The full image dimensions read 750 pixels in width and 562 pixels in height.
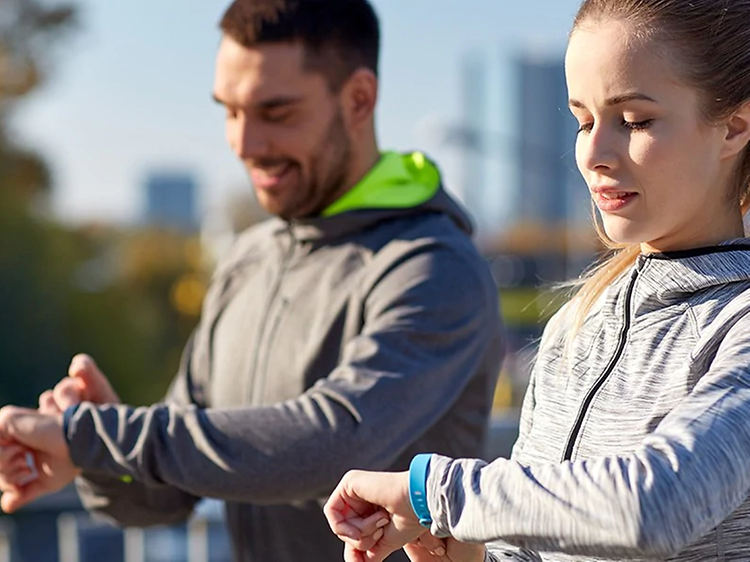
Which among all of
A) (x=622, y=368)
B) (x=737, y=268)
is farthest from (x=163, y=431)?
(x=737, y=268)

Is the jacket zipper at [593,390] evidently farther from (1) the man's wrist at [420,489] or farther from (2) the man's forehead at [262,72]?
(2) the man's forehead at [262,72]

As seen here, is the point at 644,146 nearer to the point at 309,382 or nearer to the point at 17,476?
the point at 309,382

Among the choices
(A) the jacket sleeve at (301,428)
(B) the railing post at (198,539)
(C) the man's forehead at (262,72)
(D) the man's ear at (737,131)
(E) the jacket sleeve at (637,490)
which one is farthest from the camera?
(B) the railing post at (198,539)

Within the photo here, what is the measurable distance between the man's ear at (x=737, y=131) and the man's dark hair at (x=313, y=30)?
1505mm

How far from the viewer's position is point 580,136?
1720mm

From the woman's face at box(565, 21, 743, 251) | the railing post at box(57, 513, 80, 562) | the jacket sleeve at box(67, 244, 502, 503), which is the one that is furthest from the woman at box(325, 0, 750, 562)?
the railing post at box(57, 513, 80, 562)

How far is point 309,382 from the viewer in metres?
2.83

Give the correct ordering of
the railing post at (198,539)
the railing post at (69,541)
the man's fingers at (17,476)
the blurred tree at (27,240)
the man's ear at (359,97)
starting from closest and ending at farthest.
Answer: the man's fingers at (17,476)
the man's ear at (359,97)
the railing post at (69,541)
the railing post at (198,539)
the blurred tree at (27,240)

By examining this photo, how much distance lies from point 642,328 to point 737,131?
299mm

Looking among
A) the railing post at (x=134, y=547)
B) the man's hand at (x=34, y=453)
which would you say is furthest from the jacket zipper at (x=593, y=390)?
the railing post at (x=134, y=547)

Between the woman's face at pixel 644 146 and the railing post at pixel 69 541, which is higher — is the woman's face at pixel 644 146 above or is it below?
above

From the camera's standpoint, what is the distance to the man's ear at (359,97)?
3.07 meters

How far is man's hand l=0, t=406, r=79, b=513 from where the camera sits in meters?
2.56

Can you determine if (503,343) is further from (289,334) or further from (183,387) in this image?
(183,387)
